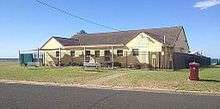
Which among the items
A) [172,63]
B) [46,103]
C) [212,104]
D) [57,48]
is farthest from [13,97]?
Result: [57,48]

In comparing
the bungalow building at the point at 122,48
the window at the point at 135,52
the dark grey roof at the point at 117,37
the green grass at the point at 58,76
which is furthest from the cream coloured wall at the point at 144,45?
the green grass at the point at 58,76

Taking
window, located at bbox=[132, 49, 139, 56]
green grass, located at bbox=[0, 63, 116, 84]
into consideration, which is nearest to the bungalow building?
window, located at bbox=[132, 49, 139, 56]

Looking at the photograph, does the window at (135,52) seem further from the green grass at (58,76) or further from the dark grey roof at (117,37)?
the green grass at (58,76)

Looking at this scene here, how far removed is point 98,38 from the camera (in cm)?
4925

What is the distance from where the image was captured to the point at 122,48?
41469 mm

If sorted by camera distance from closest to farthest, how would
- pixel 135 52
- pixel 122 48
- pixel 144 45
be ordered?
pixel 144 45
pixel 135 52
pixel 122 48

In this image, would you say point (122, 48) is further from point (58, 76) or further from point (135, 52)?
point (58, 76)

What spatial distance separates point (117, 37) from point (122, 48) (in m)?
5.89

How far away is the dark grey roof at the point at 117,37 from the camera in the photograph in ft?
145

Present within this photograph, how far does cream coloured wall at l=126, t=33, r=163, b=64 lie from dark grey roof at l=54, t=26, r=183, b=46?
1.69 metres

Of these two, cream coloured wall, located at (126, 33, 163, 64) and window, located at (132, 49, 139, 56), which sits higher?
cream coloured wall, located at (126, 33, 163, 64)

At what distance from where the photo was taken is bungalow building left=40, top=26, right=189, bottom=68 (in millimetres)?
38562

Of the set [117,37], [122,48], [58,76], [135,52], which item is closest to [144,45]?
[135,52]

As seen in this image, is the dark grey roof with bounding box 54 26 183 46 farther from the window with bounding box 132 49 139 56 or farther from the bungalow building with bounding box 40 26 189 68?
the window with bounding box 132 49 139 56
